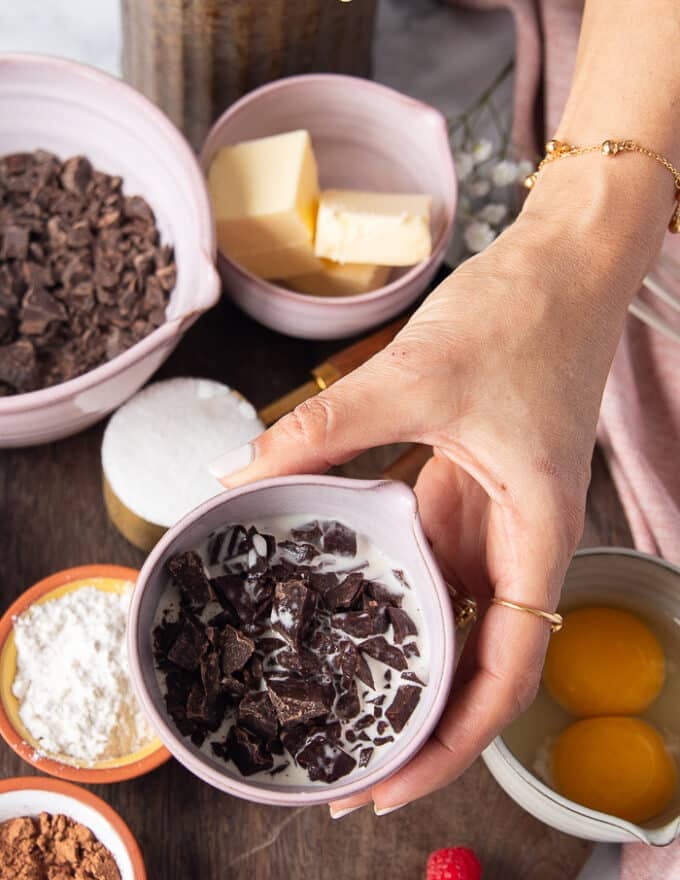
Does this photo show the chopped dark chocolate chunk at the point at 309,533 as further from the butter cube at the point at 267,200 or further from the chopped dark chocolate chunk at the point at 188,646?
the butter cube at the point at 267,200

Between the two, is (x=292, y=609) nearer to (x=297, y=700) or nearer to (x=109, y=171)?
(x=297, y=700)

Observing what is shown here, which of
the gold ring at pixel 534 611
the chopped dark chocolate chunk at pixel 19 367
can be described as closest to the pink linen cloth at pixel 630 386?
the gold ring at pixel 534 611

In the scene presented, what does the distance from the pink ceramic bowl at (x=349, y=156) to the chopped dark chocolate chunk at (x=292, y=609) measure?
0.38m

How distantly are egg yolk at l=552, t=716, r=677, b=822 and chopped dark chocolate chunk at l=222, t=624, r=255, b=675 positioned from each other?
1.18ft

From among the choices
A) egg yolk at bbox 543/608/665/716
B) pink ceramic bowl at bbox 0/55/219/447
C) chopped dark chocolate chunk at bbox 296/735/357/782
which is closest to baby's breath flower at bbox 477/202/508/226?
pink ceramic bowl at bbox 0/55/219/447

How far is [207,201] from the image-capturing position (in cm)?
104

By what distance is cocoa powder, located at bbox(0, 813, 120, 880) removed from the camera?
91cm

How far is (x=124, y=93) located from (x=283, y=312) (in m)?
0.28

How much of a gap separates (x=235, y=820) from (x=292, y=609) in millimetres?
322

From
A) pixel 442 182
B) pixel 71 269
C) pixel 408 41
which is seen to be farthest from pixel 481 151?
pixel 71 269

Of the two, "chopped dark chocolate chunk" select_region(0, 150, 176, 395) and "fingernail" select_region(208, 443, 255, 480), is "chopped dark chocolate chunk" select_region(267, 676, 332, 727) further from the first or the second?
"chopped dark chocolate chunk" select_region(0, 150, 176, 395)

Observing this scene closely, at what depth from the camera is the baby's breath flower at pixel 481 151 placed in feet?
4.32

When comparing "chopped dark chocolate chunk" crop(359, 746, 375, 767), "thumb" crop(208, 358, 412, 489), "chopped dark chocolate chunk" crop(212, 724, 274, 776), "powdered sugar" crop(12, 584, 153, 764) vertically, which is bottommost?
"powdered sugar" crop(12, 584, 153, 764)

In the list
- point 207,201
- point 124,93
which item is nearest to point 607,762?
point 207,201
